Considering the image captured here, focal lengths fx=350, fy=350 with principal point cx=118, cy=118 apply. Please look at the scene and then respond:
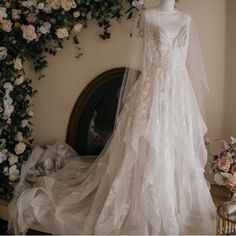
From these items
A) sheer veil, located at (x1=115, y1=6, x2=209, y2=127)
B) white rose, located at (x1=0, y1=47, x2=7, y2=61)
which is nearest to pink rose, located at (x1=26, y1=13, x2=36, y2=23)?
white rose, located at (x1=0, y1=47, x2=7, y2=61)

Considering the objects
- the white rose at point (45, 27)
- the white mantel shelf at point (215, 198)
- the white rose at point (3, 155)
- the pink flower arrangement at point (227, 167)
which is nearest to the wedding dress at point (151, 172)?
the pink flower arrangement at point (227, 167)

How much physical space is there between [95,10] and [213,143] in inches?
45.7

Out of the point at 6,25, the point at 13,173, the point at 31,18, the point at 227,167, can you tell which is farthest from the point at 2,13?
the point at 227,167

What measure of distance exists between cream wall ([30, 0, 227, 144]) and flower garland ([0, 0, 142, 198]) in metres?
0.11

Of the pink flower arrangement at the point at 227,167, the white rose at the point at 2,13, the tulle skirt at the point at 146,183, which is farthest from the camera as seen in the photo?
the white rose at the point at 2,13

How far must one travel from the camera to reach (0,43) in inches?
83.8

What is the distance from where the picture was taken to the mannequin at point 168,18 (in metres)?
1.73

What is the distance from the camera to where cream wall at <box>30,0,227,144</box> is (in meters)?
2.21

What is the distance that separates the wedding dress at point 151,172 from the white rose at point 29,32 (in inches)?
29.6

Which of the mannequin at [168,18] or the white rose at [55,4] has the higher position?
the white rose at [55,4]

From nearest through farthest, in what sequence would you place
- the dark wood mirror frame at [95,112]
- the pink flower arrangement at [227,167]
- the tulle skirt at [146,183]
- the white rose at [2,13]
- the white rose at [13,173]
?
1. the tulle skirt at [146,183]
2. the pink flower arrangement at [227,167]
3. the white rose at [2,13]
4. the white rose at [13,173]
5. the dark wood mirror frame at [95,112]

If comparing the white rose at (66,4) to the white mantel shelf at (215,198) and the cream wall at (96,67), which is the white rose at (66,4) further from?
the white mantel shelf at (215,198)

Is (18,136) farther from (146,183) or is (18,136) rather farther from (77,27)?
(146,183)

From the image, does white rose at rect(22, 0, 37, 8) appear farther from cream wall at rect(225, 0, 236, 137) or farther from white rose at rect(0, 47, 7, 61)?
A: cream wall at rect(225, 0, 236, 137)
